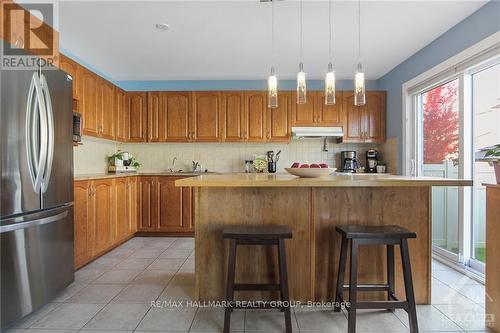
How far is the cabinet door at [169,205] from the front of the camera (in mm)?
4301

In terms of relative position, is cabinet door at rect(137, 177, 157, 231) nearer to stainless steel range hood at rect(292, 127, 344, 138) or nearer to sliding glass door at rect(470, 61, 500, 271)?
stainless steel range hood at rect(292, 127, 344, 138)

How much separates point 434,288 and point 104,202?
138 inches

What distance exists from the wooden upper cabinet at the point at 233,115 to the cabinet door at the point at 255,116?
2.8 inches

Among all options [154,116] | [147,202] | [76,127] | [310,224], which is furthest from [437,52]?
[147,202]

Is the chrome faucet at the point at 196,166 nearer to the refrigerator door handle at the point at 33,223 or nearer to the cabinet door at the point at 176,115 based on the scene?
the cabinet door at the point at 176,115

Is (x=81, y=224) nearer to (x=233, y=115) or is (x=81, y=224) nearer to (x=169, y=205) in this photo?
(x=169, y=205)

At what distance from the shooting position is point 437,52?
3158 mm

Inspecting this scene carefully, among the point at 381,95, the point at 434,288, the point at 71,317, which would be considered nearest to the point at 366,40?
the point at 381,95

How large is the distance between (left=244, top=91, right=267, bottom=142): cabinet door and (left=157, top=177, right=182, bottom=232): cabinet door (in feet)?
4.60

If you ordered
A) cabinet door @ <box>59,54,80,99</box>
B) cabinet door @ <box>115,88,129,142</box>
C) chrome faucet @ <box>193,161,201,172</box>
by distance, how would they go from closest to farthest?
cabinet door @ <box>59,54,80,99</box>
cabinet door @ <box>115,88,129,142</box>
chrome faucet @ <box>193,161,201,172</box>

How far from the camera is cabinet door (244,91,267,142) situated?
4.53 m

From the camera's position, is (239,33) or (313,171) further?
(239,33)

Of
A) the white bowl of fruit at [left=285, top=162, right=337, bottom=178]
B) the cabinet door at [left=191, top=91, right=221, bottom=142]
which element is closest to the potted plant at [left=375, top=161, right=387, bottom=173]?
the cabinet door at [left=191, top=91, right=221, bottom=142]

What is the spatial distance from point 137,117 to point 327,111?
3.06 meters
